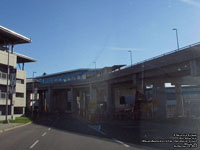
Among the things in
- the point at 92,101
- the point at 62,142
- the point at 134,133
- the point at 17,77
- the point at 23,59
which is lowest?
the point at 134,133

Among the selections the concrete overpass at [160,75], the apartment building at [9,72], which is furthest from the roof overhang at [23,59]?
the concrete overpass at [160,75]

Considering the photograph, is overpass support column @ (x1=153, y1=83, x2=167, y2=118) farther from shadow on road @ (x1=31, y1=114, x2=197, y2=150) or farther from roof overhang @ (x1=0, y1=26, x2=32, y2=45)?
roof overhang @ (x1=0, y1=26, x2=32, y2=45)

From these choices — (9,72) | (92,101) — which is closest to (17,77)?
(9,72)

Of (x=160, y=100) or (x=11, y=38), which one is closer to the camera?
(x=160, y=100)

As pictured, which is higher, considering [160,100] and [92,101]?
[92,101]

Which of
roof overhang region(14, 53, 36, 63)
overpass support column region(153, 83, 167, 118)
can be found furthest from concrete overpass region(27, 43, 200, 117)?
roof overhang region(14, 53, 36, 63)

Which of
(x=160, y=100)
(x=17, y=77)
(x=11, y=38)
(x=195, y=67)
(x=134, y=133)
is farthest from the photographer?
(x=17, y=77)

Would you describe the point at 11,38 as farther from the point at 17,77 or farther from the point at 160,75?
the point at 160,75

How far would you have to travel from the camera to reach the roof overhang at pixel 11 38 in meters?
43.8

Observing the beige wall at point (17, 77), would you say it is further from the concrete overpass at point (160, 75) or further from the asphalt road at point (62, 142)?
the asphalt road at point (62, 142)

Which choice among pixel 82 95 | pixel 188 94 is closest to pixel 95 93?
pixel 82 95

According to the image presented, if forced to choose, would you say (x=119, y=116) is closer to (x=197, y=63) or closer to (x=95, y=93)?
(x=197, y=63)

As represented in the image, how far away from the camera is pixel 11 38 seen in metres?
46.6

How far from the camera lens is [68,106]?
338ft
